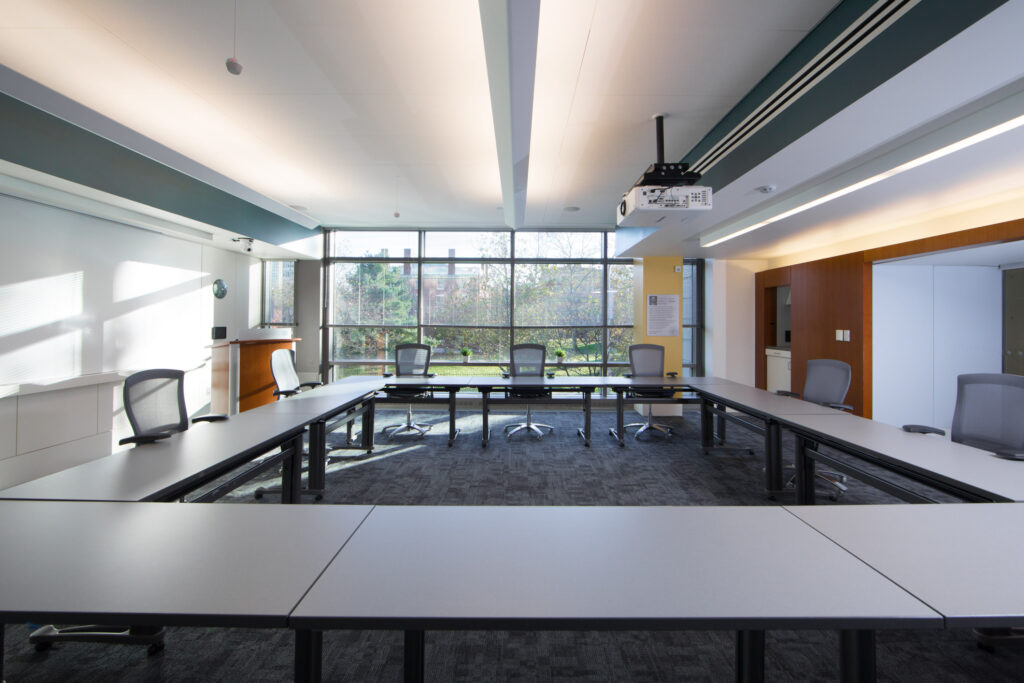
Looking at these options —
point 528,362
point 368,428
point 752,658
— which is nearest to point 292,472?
point 368,428

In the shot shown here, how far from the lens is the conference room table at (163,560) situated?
0.99 meters

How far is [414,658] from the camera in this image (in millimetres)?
1209

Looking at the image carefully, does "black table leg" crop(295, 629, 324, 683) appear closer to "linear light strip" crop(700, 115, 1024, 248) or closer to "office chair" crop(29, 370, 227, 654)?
"office chair" crop(29, 370, 227, 654)

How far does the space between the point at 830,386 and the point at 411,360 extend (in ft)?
16.2

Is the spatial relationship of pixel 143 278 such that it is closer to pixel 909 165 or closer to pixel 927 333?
pixel 909 165

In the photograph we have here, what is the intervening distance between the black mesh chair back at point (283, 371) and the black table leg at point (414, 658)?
13.4 ft

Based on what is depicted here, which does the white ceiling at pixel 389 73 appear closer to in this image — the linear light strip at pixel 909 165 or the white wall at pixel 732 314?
the linear light strip at pixel 909 165

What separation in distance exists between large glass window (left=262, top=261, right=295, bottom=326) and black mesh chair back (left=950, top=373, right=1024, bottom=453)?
8.61 metres

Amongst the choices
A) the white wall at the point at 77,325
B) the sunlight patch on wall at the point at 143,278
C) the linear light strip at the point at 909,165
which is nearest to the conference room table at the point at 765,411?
the linear light strip at the point at 909,165

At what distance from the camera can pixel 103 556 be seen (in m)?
1.23

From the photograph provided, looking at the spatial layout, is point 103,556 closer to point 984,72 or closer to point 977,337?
point 984,72

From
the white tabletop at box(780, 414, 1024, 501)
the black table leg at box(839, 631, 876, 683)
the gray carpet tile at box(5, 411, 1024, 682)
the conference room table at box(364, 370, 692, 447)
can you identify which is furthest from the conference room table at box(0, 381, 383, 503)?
the white tabletop at box(780, 414, 1024, 501)

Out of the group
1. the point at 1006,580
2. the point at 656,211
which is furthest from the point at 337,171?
→ the point at 1006,580

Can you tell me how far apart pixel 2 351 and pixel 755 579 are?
588cm
